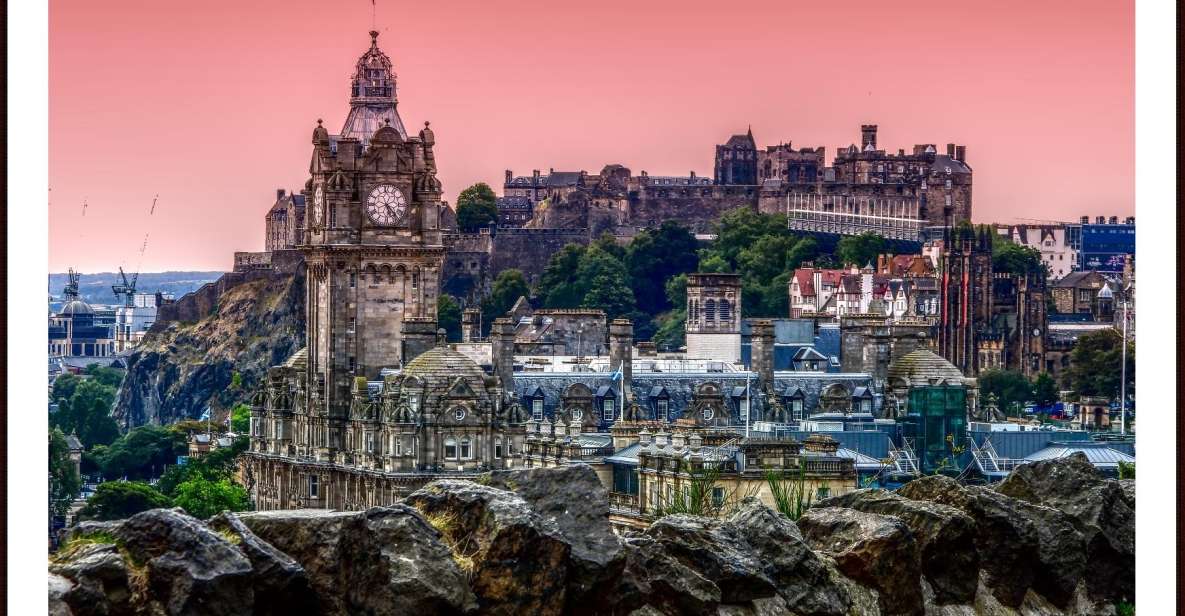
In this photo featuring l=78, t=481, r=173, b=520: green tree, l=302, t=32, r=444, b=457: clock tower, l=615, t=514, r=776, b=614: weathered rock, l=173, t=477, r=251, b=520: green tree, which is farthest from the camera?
l=302, t=32, r=444, b=457: clock tower

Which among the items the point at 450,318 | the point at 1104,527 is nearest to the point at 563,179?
the point at 450,318

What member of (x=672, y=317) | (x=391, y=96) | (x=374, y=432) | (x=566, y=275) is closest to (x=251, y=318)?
(x=566, y=275)

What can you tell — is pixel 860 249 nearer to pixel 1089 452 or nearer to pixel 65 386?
pixel 65 386

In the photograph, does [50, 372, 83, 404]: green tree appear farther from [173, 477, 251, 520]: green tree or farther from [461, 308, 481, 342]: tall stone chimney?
[173, 477, 251, 520]: green tree

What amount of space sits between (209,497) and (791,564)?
67554 mm

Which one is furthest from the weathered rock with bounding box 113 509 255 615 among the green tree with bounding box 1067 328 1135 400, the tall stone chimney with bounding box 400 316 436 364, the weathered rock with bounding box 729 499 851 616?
the green tree with bounding box 1067 328 1135 400

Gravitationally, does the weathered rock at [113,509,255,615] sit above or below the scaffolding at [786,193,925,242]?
below

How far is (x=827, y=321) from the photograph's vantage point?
10794 centimetres

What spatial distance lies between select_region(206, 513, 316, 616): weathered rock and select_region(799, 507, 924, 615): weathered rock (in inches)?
142

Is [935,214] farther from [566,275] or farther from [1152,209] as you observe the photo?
[1152,209]

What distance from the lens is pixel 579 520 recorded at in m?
13.6

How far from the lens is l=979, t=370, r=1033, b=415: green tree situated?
115 meters

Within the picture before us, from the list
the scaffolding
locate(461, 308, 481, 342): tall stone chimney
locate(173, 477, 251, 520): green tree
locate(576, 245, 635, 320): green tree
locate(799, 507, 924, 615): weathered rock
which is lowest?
locate(173, 477, 251, 520): green tree

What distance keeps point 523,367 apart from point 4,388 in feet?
248
